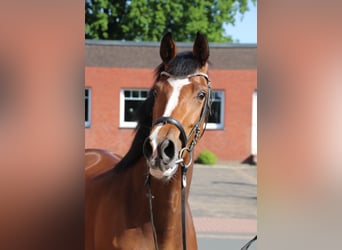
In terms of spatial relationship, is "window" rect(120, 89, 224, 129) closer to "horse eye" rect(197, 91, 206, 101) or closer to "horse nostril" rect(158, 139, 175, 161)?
"horse eye" rect(197, 91, 206, 101)

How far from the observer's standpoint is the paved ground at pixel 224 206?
18.5ft

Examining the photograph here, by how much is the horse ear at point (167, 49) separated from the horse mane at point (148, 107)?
40mm

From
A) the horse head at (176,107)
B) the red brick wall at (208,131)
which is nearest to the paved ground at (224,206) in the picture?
the red brick wall at (208,131)

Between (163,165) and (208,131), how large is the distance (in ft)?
41.2

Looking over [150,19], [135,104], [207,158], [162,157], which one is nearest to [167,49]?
[162,157]

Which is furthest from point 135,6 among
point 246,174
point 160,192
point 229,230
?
point 160,192

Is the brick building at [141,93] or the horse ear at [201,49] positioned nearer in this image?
the horse ear at [201,49]

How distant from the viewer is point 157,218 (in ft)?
6.89

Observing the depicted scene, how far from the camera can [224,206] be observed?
7.81 meters

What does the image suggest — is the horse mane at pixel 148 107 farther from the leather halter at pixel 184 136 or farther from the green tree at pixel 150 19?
the green tree at pixel 150 19

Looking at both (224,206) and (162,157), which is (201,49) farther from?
(224,206)

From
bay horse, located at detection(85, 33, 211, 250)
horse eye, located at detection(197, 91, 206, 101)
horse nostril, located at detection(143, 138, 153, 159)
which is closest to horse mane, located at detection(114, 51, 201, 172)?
bay horse, located at detection(85, 33, 211, 250)

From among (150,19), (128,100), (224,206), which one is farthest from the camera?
(150,19)
